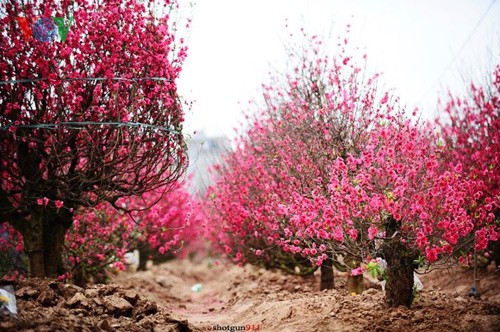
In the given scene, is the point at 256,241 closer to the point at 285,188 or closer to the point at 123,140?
the point at 285,188

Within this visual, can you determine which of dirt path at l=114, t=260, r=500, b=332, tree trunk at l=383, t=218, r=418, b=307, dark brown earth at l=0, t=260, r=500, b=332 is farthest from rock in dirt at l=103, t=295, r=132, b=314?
tree trunk at l=383, t=218, r=418, b=307

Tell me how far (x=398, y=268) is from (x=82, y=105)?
5.74 metres

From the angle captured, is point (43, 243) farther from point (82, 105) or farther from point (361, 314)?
point (361, 314)

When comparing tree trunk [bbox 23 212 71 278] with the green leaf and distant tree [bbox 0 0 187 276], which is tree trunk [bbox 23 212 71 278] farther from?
the green leaf

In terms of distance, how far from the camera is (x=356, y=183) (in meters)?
7.99

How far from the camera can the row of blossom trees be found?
302 inches

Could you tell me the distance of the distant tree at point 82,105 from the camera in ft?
28.0

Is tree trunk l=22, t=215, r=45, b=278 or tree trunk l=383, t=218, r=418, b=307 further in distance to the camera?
tree trunk l=22, t=215, r=45, b=278

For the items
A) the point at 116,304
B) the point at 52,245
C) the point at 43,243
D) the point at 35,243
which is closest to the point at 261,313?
the point at 116,304

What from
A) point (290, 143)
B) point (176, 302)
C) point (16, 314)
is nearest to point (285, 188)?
point (290, 143)

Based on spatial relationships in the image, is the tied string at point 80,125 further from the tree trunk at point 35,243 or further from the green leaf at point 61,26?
the tree trunk at point 35,243

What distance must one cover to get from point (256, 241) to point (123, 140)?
7145 millimetres

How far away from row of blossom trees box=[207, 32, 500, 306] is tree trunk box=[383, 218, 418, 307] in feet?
0.05

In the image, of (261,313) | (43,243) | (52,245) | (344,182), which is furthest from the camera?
(261,313)
